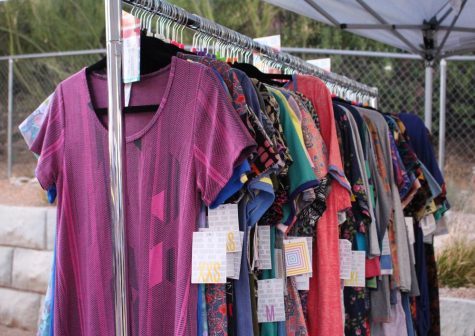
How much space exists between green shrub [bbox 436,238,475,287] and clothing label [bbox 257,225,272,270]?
11.9 ft

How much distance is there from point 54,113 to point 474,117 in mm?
5405

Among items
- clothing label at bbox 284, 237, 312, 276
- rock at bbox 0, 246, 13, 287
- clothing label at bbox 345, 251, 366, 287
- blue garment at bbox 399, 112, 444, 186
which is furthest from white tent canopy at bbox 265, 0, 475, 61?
rock at bbox 0, 246, 13, 287

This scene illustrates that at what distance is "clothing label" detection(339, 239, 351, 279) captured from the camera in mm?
2707

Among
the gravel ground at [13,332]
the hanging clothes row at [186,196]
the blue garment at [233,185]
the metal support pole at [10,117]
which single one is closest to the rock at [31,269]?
the gravel ground at [13,332]

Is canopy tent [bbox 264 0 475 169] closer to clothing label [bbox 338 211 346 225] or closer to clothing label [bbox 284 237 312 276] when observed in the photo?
clothing label [bbox 338 211 346 225]

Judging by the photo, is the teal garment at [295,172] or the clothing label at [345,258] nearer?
the teal garment at [295,172]

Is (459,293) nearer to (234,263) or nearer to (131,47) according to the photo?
(234,263)

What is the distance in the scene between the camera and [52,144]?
214 cm

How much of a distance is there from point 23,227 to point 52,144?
3911mm

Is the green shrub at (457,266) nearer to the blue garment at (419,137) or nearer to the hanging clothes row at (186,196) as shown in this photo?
the blue garment at (419,137)

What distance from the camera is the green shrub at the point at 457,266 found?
5.49m

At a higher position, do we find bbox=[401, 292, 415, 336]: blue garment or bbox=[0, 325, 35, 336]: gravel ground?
bbox=[401, 292, 415, 336]: blue garment

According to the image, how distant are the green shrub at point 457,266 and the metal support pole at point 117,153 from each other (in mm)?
4253

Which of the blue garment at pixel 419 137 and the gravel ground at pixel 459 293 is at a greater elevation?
the blue garment at pixel 419 137
